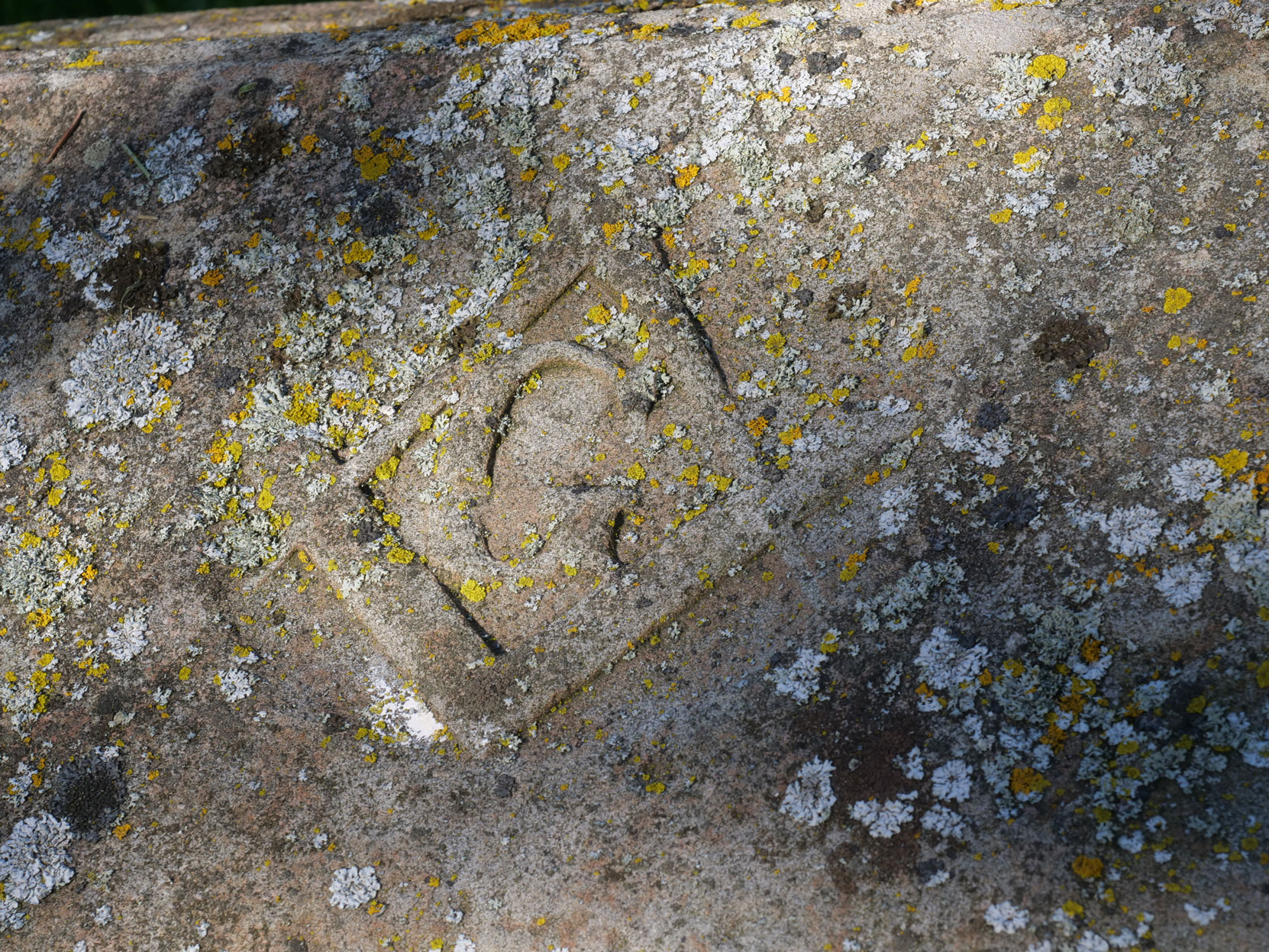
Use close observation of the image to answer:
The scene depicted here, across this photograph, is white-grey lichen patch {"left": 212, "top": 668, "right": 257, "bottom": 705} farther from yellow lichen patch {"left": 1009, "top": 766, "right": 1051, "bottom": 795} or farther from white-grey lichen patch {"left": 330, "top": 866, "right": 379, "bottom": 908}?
yellow lichen patch {"left": 1009, "top": 766, "right": 1051, "bottom": 795}

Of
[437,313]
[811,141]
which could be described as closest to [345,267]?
[437,313]

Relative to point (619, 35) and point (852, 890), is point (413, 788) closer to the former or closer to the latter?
point (852, 890)

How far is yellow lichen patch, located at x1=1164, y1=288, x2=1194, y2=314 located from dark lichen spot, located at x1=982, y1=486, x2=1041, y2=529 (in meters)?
0.53

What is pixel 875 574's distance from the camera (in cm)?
211

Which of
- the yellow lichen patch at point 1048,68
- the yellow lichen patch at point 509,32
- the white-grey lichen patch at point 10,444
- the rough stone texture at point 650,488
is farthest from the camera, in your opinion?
the yellow lichen patch at point 509,32

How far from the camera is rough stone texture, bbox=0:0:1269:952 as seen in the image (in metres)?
1.89

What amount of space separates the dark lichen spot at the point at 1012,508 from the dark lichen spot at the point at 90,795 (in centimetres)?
208

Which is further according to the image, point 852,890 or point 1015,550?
point 1015,550

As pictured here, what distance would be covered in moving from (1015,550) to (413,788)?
56.4 inches

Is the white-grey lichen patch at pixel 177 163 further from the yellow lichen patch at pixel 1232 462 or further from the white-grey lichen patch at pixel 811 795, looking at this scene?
the yellow lichen patch at pixel 1232 462

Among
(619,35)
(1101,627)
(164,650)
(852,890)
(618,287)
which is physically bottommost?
(852,890)

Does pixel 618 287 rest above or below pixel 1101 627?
above

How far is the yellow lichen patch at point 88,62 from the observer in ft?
9.44

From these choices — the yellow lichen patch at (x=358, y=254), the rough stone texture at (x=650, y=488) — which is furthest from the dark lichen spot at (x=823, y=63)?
the yellow lichen patch at (x=358, y=254)
